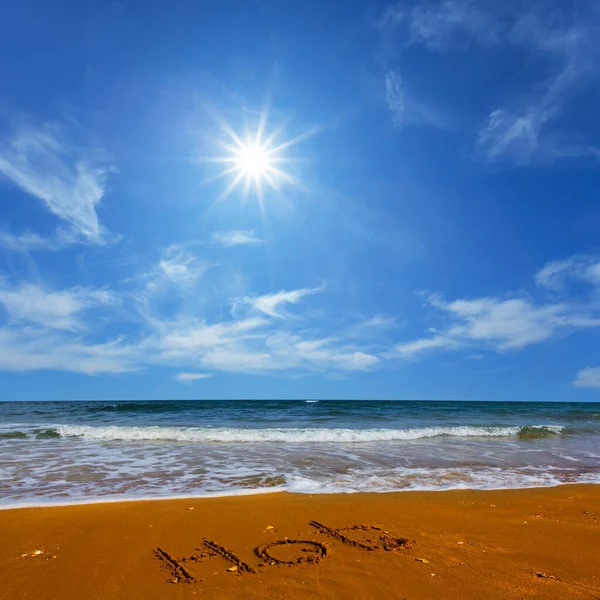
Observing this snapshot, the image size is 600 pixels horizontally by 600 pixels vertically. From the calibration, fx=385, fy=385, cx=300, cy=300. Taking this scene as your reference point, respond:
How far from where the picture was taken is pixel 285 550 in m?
4.06

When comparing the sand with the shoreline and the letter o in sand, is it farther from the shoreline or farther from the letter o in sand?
the shoreline

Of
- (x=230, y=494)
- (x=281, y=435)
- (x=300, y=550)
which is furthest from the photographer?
(x=281, y=435)

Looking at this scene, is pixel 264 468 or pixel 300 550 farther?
pixel 264 468

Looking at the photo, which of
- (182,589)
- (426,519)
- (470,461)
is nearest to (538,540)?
(426,519)

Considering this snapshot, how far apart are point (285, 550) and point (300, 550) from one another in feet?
0.52

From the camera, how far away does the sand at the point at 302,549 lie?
3.29m

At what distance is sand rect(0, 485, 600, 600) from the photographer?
3287 millimetres

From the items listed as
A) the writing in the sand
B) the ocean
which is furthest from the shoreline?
the writing in the sand

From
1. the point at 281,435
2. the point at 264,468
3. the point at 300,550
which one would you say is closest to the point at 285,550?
the point at 300,550

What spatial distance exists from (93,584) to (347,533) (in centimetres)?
265

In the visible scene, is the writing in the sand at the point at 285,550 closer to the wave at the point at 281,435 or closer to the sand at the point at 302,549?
the sand at the point at 302,549

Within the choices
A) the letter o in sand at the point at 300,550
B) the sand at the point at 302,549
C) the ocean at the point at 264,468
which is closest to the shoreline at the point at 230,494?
the ocean at the point at 264,468

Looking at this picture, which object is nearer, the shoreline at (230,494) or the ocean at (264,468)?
the shoreline at (230,494)

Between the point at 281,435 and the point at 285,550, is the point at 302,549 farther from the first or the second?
the point at 281,435
